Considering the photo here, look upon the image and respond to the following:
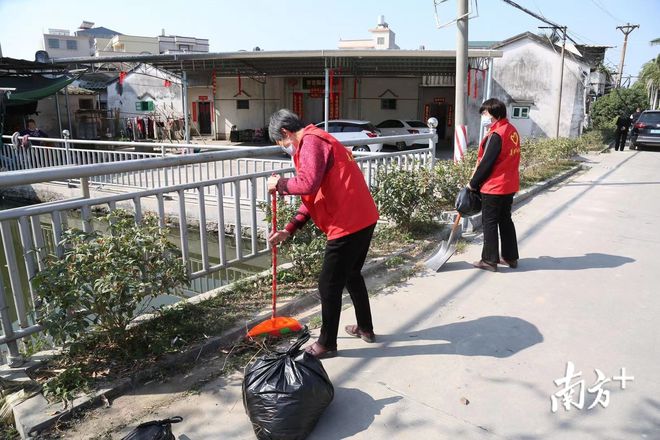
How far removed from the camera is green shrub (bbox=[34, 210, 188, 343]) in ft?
9.20

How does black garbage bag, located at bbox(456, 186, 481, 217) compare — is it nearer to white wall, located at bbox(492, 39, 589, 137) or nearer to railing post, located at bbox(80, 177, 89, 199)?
railing post, located at bbox(80, 177, 89, 199)

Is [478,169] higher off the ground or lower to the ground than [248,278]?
higher

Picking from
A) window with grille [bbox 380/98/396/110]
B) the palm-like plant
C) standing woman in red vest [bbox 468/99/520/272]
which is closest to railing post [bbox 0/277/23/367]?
standing woman in red vest [bbox 468/99/520/272]

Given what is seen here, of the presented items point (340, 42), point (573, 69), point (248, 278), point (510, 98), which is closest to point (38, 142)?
point (248, 278)

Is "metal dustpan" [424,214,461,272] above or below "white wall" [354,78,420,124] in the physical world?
below

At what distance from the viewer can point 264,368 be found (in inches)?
101

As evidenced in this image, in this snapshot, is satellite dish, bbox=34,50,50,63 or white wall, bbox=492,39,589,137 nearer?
satellite dish, bbox=34,50,50,63

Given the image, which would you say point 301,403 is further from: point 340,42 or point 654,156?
point 340,42

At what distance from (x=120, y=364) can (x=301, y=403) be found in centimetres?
132

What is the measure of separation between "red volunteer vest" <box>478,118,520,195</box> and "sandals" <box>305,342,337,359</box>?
254cm

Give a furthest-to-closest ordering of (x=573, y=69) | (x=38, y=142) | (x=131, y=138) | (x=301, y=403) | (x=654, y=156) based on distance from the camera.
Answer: (x=131, y=138)
(x=573, y=69)
(x=654, y=156)
(x=38, y=142)
(x=301, y=403)

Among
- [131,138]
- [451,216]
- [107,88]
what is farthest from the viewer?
[107,88]

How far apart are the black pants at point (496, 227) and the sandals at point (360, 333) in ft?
6.76

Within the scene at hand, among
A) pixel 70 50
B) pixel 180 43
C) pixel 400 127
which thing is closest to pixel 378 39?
pixel 180 43
